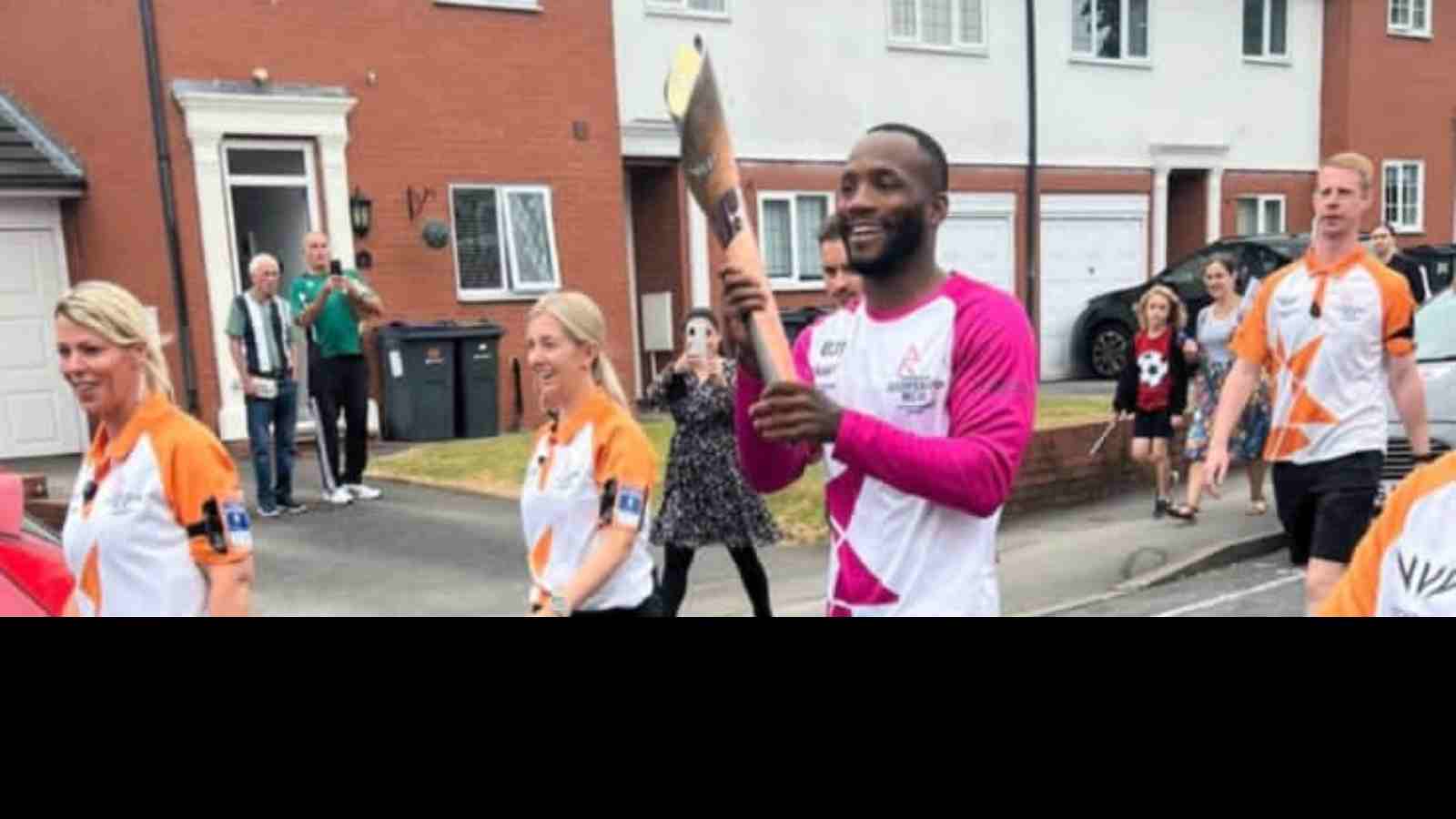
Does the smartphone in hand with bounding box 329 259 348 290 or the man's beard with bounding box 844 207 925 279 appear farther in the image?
the smartphone in hand with bounding box 329 259 348 290

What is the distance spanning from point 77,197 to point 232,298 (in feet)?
0.47

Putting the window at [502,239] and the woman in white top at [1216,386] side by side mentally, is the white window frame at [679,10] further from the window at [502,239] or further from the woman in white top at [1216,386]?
the woman in white top at [1216,386]

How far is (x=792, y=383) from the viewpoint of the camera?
84cm

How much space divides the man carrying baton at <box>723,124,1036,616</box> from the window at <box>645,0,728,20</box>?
18cm

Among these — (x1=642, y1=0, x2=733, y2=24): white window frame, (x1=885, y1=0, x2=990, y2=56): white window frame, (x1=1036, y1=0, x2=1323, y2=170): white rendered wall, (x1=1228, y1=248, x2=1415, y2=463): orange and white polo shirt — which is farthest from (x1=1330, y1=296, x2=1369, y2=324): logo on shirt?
(x1=642, y1=0, x2=733, y2=24): white window frame

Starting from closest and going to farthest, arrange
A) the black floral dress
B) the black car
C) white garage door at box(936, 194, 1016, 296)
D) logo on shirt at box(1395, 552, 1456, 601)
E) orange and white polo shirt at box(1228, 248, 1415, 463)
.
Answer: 1. logo on shirt at box(1395, 552, 1456, 601)
2. white garage door at box(936, 194, 1016, 296)
3. the black car
4. orange and white polo shirt at box(1228, 248, 1415, 463)
5. the black floral dress

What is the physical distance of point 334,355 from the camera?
104cm

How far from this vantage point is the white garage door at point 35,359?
93 cm

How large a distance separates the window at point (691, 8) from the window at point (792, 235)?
0.16m

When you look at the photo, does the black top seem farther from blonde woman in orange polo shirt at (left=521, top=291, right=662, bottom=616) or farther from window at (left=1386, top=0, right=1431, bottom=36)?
blonde woman in orange polo shirt at (left=521, top=291, right=662, bottom=616)

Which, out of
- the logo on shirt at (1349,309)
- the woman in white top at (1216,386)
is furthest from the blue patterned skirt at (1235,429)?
the logo on shirt at (1349,309)

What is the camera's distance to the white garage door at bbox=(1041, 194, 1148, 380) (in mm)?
1071

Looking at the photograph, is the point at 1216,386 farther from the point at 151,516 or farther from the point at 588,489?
the point at 151,516
